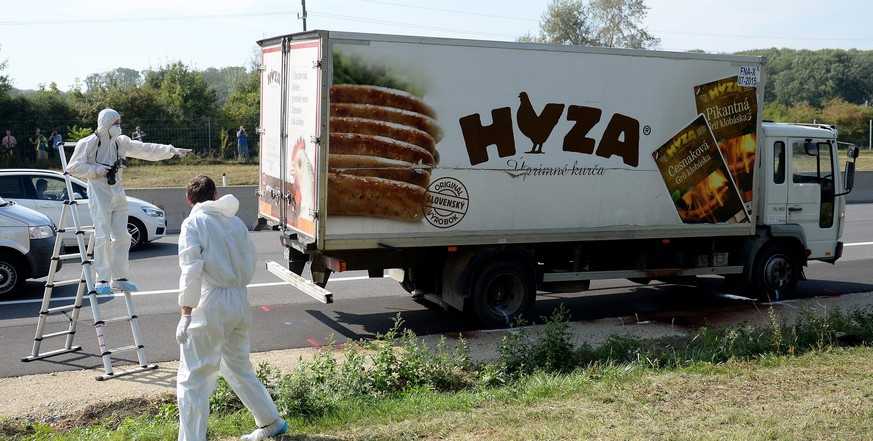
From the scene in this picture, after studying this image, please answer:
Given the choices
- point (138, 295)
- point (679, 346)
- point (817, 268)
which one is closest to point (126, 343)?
point (138, 295)

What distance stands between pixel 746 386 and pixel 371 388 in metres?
3.11

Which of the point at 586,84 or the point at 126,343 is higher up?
the point at 586,84

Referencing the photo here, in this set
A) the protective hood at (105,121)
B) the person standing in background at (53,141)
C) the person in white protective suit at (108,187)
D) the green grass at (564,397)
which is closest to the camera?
the green grass at (564,397)

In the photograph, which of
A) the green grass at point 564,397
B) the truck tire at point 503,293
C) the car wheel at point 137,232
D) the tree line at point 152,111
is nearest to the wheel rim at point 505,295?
the truck tire at point 503,293

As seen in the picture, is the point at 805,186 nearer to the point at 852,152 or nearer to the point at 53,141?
the point at 852,152

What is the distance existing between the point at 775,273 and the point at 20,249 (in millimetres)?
10381

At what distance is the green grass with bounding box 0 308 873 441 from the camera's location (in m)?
5.91

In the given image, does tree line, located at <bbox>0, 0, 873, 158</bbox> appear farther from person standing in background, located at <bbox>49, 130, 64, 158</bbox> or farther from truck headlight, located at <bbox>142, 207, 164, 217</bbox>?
truck headlight, located at <bbox>142, 207, 164, 217</bbox>

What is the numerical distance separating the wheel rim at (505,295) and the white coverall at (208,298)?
4.78 m

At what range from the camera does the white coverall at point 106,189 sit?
8.12 meters

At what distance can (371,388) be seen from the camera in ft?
23.0

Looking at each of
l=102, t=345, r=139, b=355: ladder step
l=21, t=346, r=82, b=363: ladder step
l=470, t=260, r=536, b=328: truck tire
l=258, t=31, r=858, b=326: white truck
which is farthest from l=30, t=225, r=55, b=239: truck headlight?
l=470, t=260, r=536, b=328: truck tire

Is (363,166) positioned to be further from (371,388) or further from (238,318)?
→ (238,318)

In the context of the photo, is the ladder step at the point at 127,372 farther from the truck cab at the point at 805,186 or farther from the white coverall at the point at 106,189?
the truck cab at the point at 805,186
